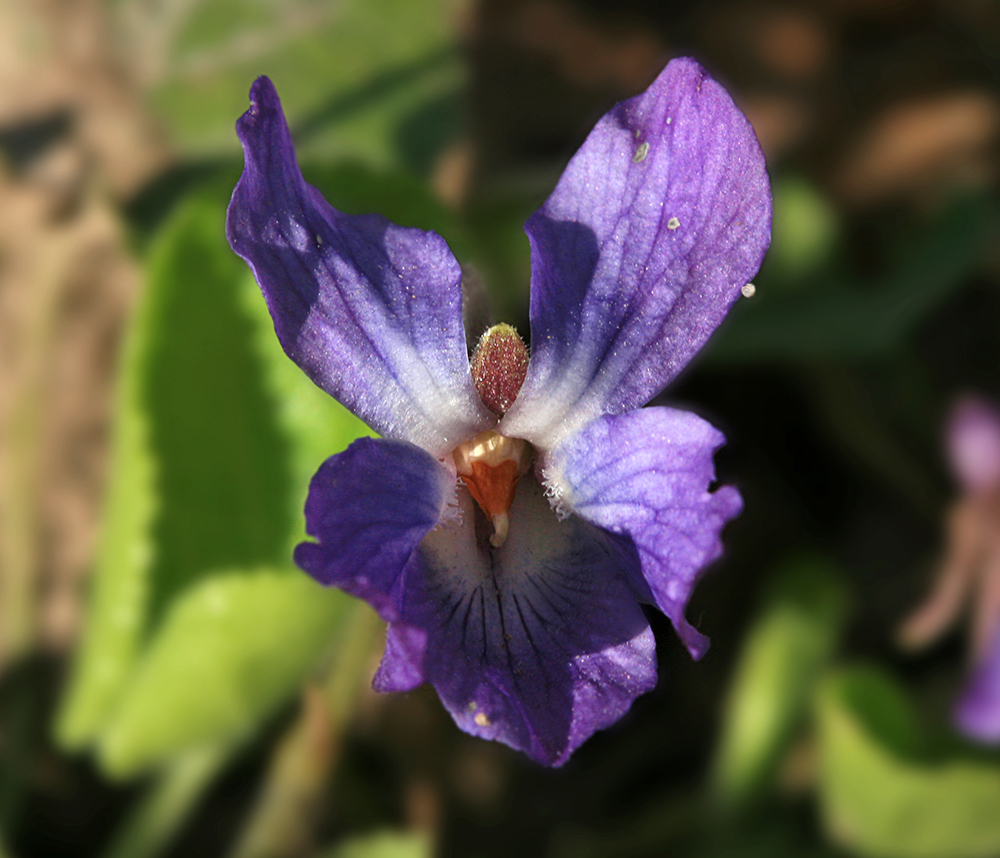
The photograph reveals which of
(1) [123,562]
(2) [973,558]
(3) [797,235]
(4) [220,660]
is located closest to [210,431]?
(1) [123,562]

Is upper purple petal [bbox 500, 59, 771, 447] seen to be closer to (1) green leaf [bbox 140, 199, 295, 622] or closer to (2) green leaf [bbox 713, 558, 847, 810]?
(1) green leaf [bbox 140, 199, 295, 622]

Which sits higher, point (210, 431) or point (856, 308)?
point (210, 431)

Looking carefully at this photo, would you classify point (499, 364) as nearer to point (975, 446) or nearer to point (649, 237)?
point (649, 237)

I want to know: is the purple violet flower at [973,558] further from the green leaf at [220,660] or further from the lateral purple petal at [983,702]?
the green leaf at [220,660]


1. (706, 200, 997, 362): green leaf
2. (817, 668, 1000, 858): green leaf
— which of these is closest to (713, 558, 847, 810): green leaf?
(817, 668, 1000, 858): green leaf

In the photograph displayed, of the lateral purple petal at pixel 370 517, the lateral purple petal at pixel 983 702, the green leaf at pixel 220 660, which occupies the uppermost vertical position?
the lateral purple petal at pixel 370 517

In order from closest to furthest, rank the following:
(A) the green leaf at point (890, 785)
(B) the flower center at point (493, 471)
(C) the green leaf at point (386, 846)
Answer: (B) the flower center at point (493, 471), (C) the green leaf at point (386, 846), (A) the green leaf at point (890, 785)

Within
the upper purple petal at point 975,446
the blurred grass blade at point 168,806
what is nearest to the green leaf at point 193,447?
the blurred grass blade at point 168,806
